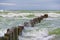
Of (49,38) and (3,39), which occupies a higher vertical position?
(3,39)

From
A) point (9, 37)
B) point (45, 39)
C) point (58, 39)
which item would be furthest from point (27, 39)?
point (9, 37)

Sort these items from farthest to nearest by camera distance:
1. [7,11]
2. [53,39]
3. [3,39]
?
[7,11] < [53,39] < [3,39]

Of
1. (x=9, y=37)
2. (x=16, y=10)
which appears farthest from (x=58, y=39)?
(x=16, y=10)

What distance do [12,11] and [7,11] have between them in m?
0.62

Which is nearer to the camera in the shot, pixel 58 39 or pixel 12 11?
pixel 58 39

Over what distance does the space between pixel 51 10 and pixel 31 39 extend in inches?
678

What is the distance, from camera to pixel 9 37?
4.16 metres

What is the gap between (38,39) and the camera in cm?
544

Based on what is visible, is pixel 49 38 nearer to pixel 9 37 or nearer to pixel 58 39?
pixel 58 39

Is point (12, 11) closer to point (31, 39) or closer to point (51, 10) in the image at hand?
point (51, 10)

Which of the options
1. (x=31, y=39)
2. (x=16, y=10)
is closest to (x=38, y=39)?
(x=31, y=39)

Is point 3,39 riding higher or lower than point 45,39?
higher

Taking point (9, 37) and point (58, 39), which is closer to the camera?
point (9, 37)

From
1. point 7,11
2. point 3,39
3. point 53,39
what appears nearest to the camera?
point 3,39
